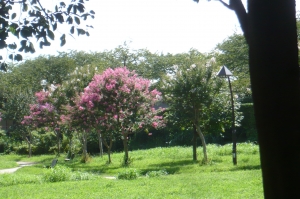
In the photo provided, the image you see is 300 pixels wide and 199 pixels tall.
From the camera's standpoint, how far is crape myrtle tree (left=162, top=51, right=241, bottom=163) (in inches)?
560

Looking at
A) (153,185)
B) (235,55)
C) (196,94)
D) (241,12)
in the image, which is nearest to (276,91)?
(241,12)

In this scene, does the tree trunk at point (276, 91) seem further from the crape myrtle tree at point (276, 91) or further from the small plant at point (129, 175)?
the small plant at point (129, 175)

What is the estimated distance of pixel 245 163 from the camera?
1314 cm

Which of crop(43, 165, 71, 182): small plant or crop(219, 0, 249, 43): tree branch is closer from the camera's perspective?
crop(219, 0, 249, 43): tree branch

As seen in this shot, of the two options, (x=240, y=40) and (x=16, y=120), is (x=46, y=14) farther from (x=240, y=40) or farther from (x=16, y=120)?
(x=240, y=40)

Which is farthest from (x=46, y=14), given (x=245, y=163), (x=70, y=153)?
(x=70, y=153)

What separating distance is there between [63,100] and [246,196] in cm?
1687

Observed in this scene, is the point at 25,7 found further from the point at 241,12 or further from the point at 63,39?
the point at 241,12

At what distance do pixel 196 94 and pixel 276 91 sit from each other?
11.9 metres

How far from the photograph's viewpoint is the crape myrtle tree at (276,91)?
219 cm

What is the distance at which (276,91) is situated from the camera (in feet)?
7.39

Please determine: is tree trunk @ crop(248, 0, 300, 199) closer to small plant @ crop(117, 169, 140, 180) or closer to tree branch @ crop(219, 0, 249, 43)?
tree branch @ crop(219, 0, 249, 43)

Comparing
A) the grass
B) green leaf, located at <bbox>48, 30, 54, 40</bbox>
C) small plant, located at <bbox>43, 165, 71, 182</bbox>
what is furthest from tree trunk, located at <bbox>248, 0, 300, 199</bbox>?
small plant, located at <bbox>43, 165, 71, 182</bbox>

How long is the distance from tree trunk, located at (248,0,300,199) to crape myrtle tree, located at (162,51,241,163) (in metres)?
11.8
